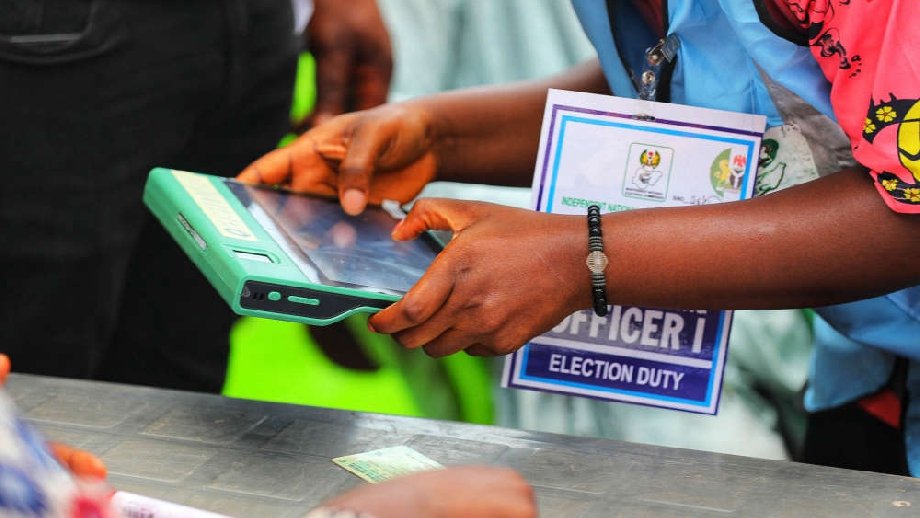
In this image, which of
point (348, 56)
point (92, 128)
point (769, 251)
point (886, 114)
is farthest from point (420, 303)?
point (348, 56)

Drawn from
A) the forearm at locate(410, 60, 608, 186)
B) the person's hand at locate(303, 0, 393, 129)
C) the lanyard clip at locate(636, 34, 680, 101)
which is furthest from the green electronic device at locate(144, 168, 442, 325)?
the person's hand at locate(303, 0, 393, 129)

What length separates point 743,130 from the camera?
1.13 metres

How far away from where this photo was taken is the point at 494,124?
1.41 metres

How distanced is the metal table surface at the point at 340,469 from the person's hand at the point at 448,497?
29cm

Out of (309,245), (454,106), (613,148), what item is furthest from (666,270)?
(454,106)

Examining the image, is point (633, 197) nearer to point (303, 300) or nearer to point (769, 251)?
point (769, 251)

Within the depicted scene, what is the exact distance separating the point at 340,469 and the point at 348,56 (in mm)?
818

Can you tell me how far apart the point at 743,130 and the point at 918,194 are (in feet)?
0.79

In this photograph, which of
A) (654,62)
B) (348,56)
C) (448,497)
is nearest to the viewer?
(448,497)

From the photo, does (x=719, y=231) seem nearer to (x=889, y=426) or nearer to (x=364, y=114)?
(x=889, y=426)

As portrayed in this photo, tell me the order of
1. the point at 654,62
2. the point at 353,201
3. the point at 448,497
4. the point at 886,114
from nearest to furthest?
the point at 448,497, the point at 886,114, the point at 654,62, the point at 353,201

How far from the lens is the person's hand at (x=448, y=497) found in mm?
666

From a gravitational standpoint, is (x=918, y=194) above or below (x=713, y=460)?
above

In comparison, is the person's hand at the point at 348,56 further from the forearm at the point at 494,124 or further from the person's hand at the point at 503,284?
the person's hand at the point at 503,284
